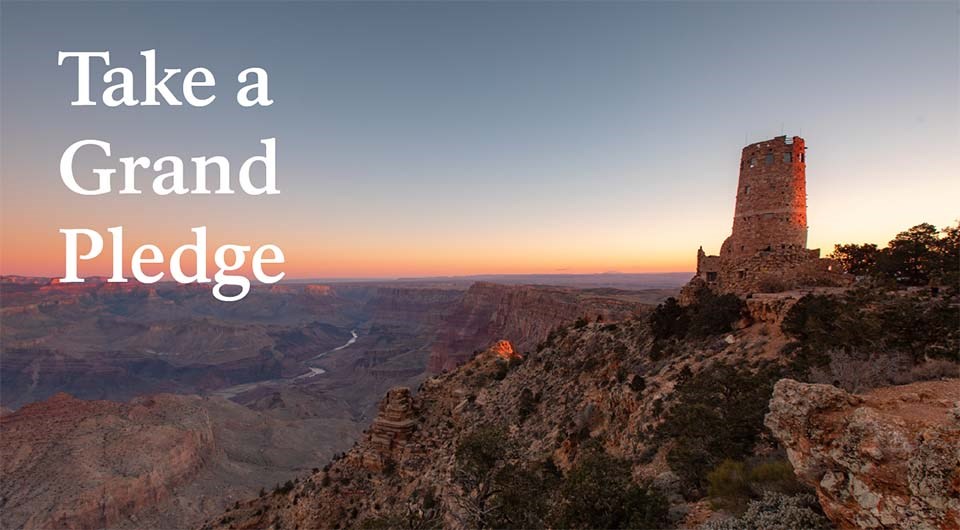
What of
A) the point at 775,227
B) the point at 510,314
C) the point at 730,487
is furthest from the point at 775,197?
the point at 510,314

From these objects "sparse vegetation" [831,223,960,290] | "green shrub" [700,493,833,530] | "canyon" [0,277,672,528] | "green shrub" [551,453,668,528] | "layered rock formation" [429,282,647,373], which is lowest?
"canyon" [0,277,672,528]

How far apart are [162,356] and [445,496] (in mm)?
188633

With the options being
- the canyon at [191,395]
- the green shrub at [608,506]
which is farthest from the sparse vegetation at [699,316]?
the canyon at [191,395]

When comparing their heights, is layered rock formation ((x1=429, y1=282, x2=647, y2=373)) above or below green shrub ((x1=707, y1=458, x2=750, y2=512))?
below

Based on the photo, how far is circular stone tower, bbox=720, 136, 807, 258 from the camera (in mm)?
18672

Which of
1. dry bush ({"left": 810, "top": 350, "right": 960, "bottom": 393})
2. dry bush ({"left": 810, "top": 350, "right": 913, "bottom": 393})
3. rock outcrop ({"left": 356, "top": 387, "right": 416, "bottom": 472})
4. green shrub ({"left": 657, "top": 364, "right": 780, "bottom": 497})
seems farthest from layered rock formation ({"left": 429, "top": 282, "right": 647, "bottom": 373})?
dry bush ({"left": 810, "top": 350, "right": 960, "bottom": 393})

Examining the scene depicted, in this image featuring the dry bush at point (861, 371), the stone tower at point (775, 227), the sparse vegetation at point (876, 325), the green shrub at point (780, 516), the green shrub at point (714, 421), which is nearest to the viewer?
the green shrub at point (780, 516)

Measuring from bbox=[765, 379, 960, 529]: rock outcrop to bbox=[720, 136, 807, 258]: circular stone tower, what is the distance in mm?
14245

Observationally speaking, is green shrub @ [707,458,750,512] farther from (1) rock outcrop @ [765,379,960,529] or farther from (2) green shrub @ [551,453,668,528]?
(1) rock outcrop @ [765,379,960,529]

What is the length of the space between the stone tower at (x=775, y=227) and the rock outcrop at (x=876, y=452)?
44.8 feet

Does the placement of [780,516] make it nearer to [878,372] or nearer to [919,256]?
[878,372]

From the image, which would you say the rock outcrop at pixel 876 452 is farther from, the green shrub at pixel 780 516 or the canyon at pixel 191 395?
the canyon at pixel 191 395

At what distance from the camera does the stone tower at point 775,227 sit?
18641mm

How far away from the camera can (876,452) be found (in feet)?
15.5
